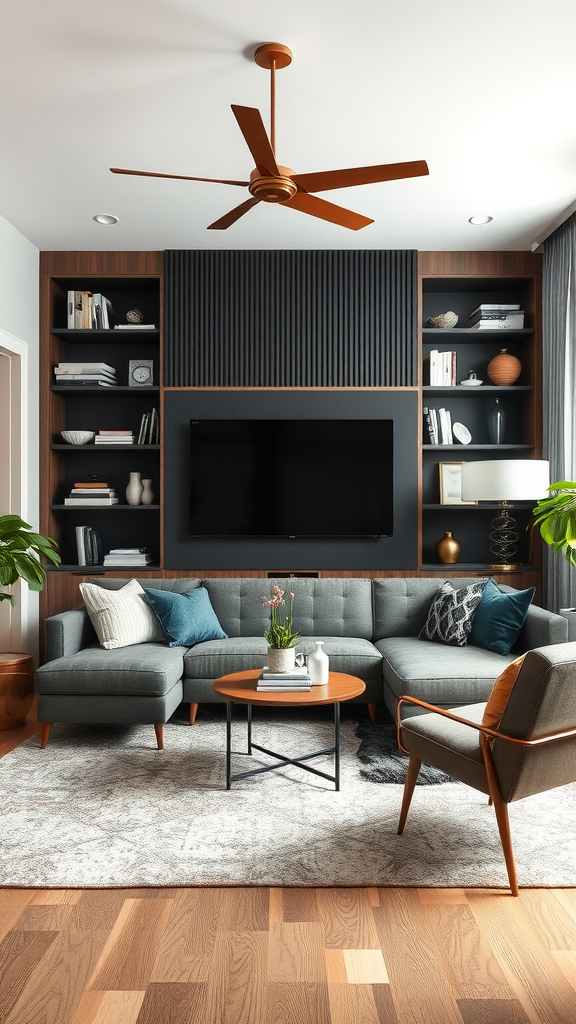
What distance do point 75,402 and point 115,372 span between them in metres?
0.38

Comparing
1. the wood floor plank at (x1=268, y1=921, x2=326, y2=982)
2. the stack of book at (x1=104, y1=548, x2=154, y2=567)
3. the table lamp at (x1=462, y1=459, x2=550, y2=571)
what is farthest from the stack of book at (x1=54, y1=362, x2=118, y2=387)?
the wood floor plank at (x1=268, y1=921, x2=326, y2=982)

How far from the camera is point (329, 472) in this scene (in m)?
5.10

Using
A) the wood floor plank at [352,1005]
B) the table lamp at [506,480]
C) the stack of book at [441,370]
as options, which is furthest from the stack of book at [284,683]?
the stack of book at [441,370]

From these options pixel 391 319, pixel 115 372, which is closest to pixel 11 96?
pixel 115 372

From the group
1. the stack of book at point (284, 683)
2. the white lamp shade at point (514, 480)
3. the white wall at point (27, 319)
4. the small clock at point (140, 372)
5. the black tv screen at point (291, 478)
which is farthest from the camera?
the small clock at point (140, 372)

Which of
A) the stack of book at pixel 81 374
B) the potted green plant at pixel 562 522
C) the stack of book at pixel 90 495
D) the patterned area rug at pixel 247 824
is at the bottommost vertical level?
the patterned area rug at pixel 247 824

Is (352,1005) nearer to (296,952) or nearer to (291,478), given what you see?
(296,952)

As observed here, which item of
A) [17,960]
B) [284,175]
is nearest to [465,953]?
[17,960]

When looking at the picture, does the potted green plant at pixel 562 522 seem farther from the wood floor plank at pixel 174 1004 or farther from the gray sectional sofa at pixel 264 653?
the wood floor plank at pixel 174 1004

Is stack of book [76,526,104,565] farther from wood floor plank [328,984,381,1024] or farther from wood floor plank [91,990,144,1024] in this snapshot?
wood floor plank [328,984,381,1024]

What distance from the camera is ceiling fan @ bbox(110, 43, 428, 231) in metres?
2.53

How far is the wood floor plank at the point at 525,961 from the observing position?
5.97ft

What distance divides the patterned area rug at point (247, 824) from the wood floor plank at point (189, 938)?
3.6 inches

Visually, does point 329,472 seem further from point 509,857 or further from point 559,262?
point 509,857
